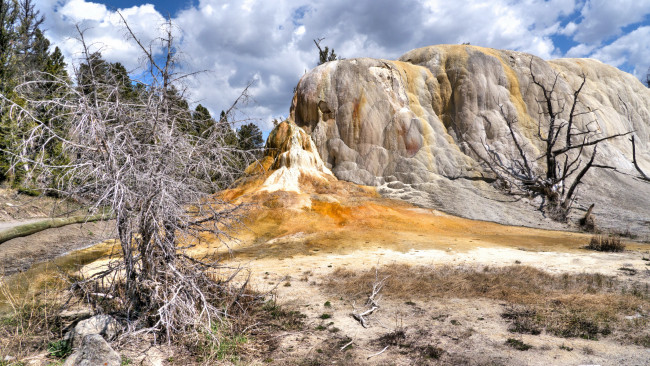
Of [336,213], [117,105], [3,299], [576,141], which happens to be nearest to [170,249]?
[117,105]

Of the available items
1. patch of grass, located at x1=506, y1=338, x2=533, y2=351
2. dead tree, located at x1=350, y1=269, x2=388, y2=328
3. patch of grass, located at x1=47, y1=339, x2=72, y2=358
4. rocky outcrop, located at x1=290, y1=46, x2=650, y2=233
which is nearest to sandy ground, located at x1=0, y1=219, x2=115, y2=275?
patch of grass, located at x1=47, y1=339, x2=72, y2=358

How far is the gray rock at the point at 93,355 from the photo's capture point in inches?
172

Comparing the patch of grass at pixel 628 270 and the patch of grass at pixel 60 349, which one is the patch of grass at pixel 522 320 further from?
the patch of grass at pixel 60 349

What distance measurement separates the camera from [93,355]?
14.4ft

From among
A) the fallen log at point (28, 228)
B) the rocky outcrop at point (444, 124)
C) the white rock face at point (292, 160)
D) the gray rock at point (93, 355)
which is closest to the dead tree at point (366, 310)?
the gray rock at point (93, 355)

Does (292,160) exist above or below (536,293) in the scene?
above

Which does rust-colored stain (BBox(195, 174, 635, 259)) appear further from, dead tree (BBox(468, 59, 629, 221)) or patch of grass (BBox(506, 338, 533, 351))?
patch of grass (BBox(506, 338, 533, 351))

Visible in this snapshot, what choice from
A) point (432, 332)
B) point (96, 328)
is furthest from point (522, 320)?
point (96, 328)

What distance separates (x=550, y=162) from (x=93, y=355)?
1692 cm

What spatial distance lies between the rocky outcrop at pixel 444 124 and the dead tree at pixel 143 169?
14.5m

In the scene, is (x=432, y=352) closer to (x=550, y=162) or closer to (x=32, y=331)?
(x=32, y=331)

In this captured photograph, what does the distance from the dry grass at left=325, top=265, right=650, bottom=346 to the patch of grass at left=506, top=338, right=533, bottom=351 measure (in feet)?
1.36

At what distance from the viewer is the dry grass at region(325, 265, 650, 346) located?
18.1ft

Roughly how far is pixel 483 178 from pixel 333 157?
756 cm
